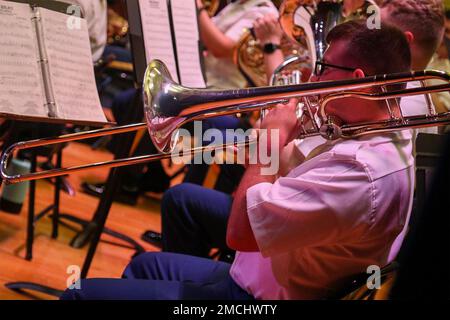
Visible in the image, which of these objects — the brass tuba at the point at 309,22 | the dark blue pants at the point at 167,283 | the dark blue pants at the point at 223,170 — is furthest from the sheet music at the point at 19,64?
the dark blue pants at the point at 223,170

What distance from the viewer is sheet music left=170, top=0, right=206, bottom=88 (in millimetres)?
2146

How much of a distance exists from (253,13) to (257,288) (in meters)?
1.98

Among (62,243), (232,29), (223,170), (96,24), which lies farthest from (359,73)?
(232,29)

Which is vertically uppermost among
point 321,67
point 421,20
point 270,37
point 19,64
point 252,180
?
point 270,37

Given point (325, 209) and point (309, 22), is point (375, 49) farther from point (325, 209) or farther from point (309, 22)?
point (309, 22)

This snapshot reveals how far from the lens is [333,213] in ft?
4.27

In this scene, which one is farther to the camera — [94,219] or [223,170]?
[223,170]

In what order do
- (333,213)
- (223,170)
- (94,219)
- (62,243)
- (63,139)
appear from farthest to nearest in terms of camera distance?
1. (223,170)
2. (94,219)
3. (62,243)
4. (63,139)
5. (333,213)

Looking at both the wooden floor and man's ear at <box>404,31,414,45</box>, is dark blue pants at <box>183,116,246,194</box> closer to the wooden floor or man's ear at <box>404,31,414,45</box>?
the wooden floor

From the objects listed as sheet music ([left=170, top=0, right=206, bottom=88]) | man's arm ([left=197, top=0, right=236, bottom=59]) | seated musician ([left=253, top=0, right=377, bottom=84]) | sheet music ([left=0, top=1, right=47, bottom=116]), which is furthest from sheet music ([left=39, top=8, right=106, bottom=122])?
man's arm ([left=197, top=0, right=236, bottom=59])

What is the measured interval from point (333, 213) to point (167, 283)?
0.46 m

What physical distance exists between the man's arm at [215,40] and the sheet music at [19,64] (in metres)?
1.55

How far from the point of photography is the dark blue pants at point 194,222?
214cm

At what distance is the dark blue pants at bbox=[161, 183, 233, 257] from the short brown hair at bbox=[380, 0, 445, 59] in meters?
0.83
